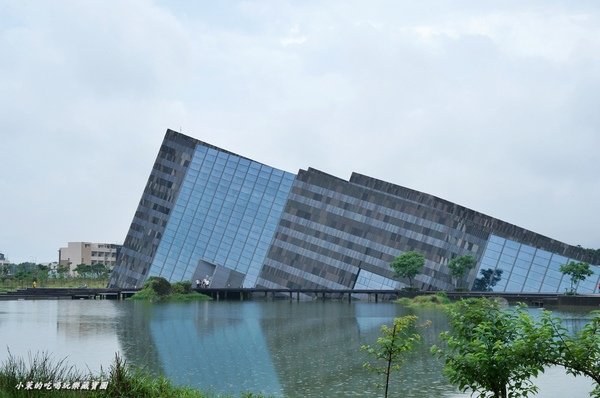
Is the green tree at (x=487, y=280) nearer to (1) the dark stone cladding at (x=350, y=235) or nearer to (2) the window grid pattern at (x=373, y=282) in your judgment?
(1) the dark stone cladding at (x=350, y=235)

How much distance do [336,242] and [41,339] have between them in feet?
199

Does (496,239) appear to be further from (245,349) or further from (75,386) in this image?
(75,386)

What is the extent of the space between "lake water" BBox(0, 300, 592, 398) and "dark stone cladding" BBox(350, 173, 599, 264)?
36401 mm

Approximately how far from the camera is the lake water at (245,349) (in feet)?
80.3

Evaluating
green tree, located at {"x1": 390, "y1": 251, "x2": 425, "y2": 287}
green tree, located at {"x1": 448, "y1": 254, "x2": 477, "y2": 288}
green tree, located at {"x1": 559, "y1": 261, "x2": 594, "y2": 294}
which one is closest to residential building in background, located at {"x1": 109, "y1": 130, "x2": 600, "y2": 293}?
green tree, located at {"x1": 559, "y1": 261, "x2": 594, "y2": 294}

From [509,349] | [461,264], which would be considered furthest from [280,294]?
[509,349]

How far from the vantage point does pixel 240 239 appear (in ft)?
325

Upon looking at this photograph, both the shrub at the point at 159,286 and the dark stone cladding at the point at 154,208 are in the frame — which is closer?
the shrub at the point at 159,286

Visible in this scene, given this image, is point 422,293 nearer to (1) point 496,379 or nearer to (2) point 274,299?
(2) point 274,299

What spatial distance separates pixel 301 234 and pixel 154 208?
786 inches

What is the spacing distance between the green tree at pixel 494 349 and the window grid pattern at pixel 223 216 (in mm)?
82292

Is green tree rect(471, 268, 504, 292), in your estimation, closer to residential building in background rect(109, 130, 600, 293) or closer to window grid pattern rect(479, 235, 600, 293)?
residential building in background rect(109, 130, 600, 293)

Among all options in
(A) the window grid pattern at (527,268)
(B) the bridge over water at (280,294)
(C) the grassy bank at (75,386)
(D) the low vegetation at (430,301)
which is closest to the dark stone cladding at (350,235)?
(B) the bridge over water at (280,294)

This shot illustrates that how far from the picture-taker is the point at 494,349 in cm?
1439
